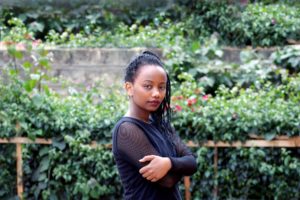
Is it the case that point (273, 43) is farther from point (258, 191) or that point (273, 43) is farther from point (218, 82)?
point (258, 191)

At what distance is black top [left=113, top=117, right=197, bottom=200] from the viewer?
269cm

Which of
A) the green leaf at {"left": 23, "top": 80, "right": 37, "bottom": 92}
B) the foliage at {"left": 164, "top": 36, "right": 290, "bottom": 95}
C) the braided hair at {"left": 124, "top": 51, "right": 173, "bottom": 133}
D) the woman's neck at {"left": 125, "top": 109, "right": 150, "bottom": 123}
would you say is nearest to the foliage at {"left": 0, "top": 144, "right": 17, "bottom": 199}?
the green leaf at {"left": 23, "top": 80, "right": 37, "bottom": 92}

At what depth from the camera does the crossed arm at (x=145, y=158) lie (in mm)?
2646

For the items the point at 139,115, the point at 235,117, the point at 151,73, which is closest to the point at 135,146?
the point at 139,115

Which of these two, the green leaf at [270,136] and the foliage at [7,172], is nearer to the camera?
the green leaf at [270,136]

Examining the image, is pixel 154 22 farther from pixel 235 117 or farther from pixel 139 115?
pixel 139 115

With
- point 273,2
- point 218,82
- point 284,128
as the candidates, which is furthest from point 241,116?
point 273,2

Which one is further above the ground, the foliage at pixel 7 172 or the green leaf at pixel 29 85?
the green leaf at pixel 29 85

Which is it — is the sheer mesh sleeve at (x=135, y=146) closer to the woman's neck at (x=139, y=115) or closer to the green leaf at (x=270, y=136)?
the woman's neck at (x=139, y=115)

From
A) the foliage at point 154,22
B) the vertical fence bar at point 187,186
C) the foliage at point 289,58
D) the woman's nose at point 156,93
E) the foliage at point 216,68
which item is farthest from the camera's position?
the foliage at point 154,22

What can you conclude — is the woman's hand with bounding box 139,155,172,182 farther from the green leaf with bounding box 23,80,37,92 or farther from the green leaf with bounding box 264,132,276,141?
the green leaf with bounding box 23,80,37,92

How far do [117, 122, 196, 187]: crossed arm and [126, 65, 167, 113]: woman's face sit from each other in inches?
4.3

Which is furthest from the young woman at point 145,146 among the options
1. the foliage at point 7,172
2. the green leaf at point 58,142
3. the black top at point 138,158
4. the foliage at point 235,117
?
the foliage at point 7,172

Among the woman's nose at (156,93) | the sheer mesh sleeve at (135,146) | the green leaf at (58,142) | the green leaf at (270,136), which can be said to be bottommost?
the green leaf at (58,142)
